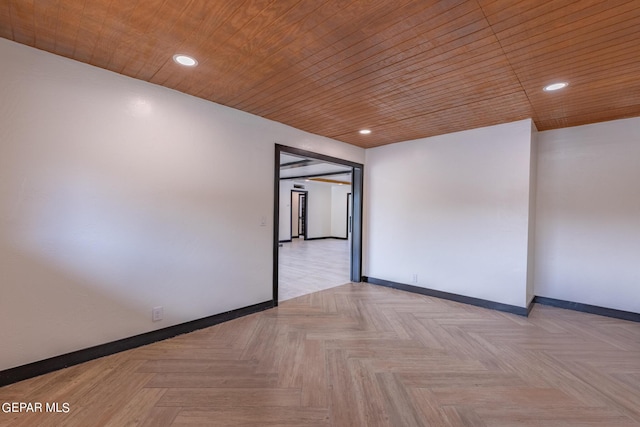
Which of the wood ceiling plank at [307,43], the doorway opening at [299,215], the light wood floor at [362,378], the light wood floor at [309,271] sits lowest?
the light wood floor at [309,271]

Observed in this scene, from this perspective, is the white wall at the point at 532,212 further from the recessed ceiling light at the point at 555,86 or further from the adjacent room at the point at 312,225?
the adjacent room at the point at 312,225

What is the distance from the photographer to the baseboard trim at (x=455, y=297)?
366cm

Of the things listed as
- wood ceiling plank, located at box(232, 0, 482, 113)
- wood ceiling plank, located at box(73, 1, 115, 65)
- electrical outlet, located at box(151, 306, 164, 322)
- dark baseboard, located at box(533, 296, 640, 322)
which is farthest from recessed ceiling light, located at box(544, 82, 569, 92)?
electrical outlet, located at box(151, 306, 164, 322)

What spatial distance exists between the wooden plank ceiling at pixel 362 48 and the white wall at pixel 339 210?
1010cm

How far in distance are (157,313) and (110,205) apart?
1111 millimetres

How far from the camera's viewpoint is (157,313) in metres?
2.80

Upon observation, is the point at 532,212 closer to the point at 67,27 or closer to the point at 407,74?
the point at 407,74

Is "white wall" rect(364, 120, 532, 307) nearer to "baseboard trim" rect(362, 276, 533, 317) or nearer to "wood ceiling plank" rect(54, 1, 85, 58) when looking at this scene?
"baseboard trim" rect(362, 276, 533, 317)

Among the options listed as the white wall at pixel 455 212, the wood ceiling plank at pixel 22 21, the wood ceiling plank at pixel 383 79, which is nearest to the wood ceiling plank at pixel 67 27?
the wood ceiling plank at pixel 22 21

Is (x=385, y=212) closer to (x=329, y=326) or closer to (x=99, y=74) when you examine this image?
(x=329, y=326)

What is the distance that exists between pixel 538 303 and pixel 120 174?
5.40 m

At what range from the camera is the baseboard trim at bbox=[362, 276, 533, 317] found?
3656 mm

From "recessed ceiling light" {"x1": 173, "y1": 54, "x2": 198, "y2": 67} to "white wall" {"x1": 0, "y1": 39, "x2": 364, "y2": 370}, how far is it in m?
0.13

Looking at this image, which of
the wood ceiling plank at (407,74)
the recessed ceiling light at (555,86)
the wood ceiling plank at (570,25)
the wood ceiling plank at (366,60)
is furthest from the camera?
the recessed ceiling light at (555,86)
